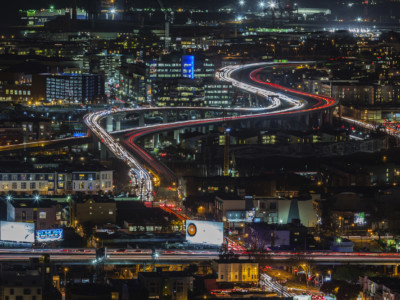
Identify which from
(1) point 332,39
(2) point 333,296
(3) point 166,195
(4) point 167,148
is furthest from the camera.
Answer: (1) point 332,39

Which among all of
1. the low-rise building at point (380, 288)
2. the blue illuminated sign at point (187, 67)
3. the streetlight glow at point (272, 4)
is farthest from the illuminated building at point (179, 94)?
the streetlight glow at point (272, 4)

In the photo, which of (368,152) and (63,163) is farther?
(368,152)

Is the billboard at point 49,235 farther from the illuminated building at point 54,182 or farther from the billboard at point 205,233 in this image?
the illuminated building at point 54,182

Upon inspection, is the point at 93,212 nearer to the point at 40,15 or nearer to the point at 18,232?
the point at 18,232

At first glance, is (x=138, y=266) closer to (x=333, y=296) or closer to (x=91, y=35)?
(x=333, y=296)

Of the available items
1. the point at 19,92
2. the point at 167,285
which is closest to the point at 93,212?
the point at 167,285

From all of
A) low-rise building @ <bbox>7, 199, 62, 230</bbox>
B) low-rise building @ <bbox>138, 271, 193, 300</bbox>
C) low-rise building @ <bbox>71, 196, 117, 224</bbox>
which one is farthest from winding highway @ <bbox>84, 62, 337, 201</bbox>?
low-rise building @ <bbox>138, 271, 193, 300</bbox>

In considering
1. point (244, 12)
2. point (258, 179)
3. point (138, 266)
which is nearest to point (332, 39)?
point (244, 12)
